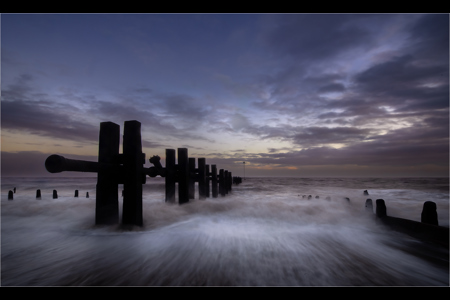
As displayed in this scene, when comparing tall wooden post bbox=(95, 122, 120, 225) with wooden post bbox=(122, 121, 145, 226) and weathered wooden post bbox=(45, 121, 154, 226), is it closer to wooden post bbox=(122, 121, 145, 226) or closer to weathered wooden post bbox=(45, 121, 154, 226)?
weathered wooden post bbox=(45, 121, 154, 226)

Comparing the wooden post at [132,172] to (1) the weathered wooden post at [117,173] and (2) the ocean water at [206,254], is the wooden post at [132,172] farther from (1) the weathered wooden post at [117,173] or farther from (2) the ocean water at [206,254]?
(2) the ocean water at [206,254]

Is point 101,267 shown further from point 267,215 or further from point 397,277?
point 267,215

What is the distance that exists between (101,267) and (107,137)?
5.90 ft

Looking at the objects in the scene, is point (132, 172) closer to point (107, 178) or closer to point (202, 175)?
point (107, 178)

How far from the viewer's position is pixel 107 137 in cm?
314

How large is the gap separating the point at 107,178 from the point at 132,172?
35cm

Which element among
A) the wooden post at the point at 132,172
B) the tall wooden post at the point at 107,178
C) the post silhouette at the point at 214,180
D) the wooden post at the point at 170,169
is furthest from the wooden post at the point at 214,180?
the tall wooden post at the point at 107,178

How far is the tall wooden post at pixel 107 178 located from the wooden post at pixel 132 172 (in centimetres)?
14

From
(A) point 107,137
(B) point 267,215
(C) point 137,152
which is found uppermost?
(A) point 107,137

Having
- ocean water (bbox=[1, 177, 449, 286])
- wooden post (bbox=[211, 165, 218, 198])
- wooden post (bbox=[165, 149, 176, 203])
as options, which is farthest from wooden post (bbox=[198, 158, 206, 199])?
ocean water (bbox=[1, 177, 449, 286])

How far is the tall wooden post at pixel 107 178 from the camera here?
305 cm

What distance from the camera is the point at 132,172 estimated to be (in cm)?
320
